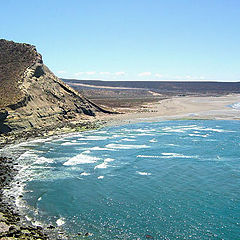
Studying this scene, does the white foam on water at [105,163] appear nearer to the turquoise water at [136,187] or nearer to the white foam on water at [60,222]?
the turquoise water at [136,187]

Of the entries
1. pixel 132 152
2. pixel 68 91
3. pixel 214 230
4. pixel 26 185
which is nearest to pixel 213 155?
pixel 132 152

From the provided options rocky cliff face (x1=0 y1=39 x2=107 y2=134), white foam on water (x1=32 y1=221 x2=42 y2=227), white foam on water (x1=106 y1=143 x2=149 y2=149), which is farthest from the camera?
rocky cliff face (x1=0 y1=39 x2=107 y2=134)

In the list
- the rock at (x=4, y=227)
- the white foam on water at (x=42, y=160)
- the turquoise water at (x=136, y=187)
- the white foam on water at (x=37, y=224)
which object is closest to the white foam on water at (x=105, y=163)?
the turquoise water at (x=136, y=187)

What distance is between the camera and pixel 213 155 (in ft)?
126

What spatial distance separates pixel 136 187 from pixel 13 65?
58573mm

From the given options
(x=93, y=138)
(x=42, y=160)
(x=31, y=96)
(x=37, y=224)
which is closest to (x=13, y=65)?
(x=31, y=96)

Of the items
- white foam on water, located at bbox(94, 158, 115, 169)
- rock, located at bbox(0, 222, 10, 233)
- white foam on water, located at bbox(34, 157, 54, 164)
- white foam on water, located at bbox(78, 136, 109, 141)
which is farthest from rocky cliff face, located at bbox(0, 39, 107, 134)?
rock, located at bbox(0, 222, 10, 233)

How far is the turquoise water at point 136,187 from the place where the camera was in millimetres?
20344

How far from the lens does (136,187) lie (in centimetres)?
2755

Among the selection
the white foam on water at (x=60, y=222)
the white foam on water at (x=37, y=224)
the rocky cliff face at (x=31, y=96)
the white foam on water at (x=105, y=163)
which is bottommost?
the white foam on water at (x=60, y=222)

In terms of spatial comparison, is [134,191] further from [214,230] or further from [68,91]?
[68,91]

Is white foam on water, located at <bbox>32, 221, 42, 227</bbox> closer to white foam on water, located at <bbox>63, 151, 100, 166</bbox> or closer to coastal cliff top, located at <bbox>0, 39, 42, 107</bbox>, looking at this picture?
white foam on water, located at <bbox>63, 151, 100, 166</bbox>

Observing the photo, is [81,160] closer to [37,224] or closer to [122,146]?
[122,146]

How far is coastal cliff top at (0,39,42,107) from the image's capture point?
59375 mm
